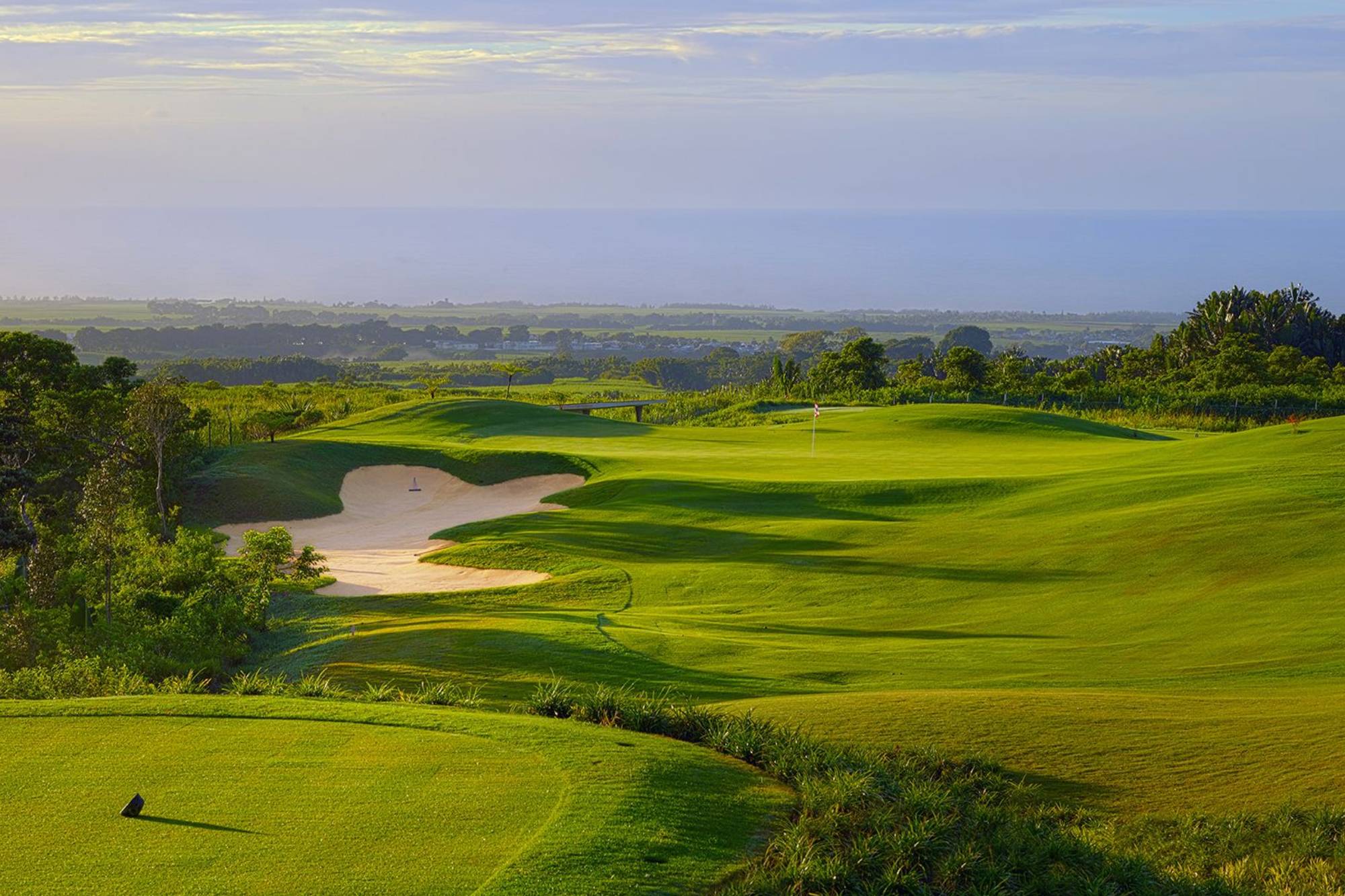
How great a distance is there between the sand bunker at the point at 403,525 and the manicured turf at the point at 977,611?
1083mm

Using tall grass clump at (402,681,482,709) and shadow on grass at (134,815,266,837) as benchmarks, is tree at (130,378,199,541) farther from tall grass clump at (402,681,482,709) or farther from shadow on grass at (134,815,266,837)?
shadow on grass at (134,815,266,837)

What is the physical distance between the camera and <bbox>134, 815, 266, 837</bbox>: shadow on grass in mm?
8062

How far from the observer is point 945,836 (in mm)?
9352

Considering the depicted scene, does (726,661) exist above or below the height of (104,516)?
below

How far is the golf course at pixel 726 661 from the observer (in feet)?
27.6

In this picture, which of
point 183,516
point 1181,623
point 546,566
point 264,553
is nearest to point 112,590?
point 264,553

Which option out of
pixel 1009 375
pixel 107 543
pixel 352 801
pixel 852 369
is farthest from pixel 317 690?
pixel 852 369

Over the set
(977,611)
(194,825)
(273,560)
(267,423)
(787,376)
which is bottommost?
(273,560)

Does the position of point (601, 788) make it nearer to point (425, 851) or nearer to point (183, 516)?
point (425, 851)

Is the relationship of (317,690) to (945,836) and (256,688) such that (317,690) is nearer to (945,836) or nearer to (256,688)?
(256,688)

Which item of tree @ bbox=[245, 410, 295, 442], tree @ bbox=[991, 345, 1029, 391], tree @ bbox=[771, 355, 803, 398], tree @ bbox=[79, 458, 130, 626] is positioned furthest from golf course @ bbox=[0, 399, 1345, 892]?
tree @ bbox=[771, 355, 803, 398]

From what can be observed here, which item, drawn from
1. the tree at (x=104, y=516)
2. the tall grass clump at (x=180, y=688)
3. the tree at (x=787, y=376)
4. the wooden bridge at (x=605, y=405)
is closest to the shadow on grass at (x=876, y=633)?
the tall grass clump at (x=180, y=688)

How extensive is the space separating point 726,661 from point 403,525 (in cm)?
2143

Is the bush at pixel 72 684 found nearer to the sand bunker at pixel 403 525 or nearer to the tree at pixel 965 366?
the sand bunker at pixel 403 525
